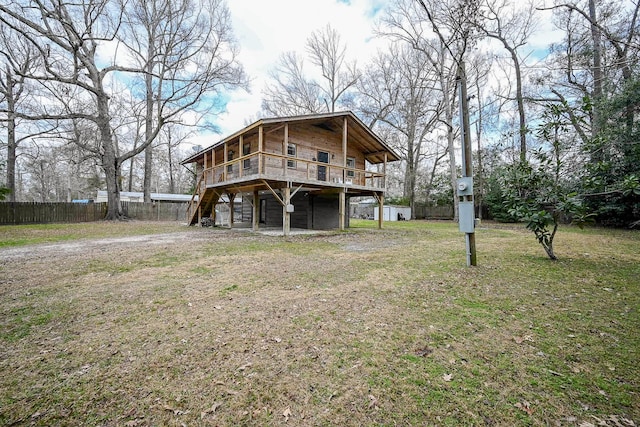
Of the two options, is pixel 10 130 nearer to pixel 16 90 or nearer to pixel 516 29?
pixel 16 90

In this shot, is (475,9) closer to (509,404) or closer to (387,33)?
(509,404)

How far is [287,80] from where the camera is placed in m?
26.3

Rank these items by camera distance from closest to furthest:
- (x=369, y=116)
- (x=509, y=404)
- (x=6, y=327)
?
(x=509, y=404) < (x=6, y=327) < (x=369, y=116)

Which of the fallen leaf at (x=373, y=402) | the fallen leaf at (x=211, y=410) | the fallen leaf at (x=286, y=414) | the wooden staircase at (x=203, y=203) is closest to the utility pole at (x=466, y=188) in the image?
the fallen leaf at (x=373, y=402)

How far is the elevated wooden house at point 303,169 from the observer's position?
12.3 metres

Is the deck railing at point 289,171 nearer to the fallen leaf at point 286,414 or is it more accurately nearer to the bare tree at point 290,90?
the fallen leaf at point 286,414

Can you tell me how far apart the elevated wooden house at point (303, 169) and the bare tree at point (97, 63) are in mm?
6242

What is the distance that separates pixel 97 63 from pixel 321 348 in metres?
24.7

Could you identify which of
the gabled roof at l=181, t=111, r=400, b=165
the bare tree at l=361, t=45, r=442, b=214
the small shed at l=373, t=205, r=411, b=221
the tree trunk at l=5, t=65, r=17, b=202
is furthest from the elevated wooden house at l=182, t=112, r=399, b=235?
the tree trunk at l=5, t=65, r=17, b=202

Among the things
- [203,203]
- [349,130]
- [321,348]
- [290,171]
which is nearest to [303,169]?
[290,171]

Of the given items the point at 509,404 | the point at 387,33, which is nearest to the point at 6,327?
the point at 509,404

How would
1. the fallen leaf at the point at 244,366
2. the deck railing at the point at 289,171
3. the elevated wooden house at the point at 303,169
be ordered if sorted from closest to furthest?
the fallen leaf at the point at 244,366, the deck railing at the point at 289,171, the elevated wooden house at the point at 303,169

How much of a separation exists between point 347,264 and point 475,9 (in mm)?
6665

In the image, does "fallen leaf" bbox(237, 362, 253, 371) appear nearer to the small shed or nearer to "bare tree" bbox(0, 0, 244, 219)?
"bare tree" bbox(0, 0, 244, 219)
